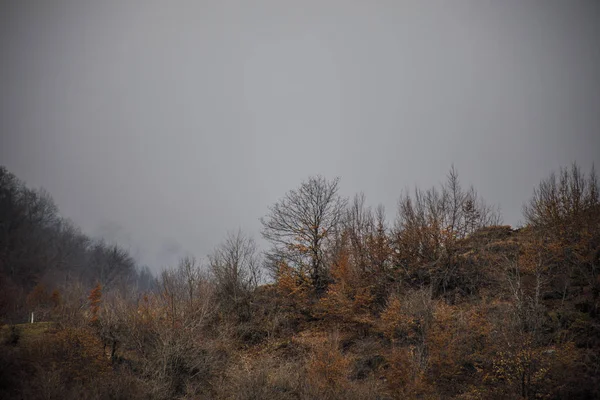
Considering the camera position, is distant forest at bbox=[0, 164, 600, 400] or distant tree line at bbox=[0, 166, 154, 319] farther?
distant tree line at bbox=[0, 166, 154, 319]

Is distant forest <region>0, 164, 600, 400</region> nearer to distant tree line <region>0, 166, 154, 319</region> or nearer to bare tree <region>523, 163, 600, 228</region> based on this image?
bare tree <region>523, 163, 600, 228</region>

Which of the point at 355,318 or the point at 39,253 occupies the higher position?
the point at 39,253

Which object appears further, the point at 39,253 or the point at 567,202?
the point at 39,253

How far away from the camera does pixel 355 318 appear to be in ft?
74.8

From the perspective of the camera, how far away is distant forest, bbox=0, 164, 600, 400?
47.9 feet

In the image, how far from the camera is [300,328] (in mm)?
25844

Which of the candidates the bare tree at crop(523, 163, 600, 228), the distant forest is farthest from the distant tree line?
the bare tree at crop(523, 163, 600, 228)

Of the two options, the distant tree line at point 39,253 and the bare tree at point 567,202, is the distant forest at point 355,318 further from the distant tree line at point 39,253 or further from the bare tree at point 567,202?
the distant tree line at point 39,253

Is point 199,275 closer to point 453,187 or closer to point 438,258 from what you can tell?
point 438,258

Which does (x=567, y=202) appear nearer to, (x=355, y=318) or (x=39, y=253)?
(x=355, y=318)

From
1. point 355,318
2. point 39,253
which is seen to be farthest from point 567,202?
point 39,253

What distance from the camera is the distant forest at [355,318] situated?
14602 mm

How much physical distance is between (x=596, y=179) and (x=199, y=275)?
36.7m

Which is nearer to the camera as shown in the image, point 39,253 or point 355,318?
point 355,318
